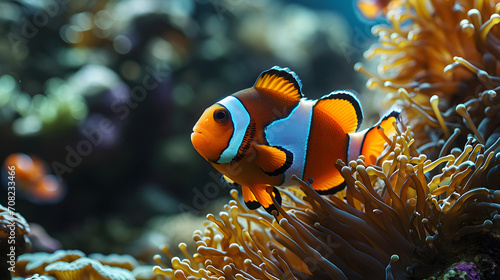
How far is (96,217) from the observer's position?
8.29ft

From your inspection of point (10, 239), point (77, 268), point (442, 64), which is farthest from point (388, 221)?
point (10, 239)

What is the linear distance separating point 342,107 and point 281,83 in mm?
203

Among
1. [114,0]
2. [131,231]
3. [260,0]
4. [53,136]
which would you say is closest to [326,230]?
[131,231]

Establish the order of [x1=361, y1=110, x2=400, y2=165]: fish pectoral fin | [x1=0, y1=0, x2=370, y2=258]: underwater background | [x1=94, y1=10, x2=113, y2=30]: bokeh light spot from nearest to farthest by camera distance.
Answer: [x1=361, y1=110, x2=400, y2=165]: fish pectoral fin < [x1=0, y1=0, x2=370, y2=258]: underwater background < [x1=94, y1=10, x2=113, y2=30]: bokeh light spot

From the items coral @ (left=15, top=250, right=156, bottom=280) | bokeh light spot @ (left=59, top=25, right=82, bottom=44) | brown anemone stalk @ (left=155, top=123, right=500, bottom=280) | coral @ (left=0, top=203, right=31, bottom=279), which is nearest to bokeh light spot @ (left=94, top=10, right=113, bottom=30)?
bokeh light spot @ (left=59, top=25, right=82, bottom=44)

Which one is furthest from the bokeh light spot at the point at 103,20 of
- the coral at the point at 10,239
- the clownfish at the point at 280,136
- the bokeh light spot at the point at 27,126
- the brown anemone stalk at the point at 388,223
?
the brown anemone stalk at the point at 388,223

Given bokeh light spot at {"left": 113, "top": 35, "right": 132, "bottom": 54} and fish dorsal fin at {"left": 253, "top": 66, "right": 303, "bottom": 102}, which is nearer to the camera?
fish dorsal fin at {"left": 253, "top": 66, "right": 303, "bottom": 102}

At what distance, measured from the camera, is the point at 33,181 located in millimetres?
2465

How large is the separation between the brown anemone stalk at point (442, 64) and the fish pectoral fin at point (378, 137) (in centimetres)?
27

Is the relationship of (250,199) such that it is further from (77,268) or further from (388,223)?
(77,268)

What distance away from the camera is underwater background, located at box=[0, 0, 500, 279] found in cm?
106

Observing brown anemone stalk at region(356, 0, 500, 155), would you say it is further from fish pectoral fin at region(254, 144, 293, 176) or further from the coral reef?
fish pectoral fin at region(254, 144, 293, 176)

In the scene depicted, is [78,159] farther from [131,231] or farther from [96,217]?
[131,231]

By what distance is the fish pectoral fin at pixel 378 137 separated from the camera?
1188mm
